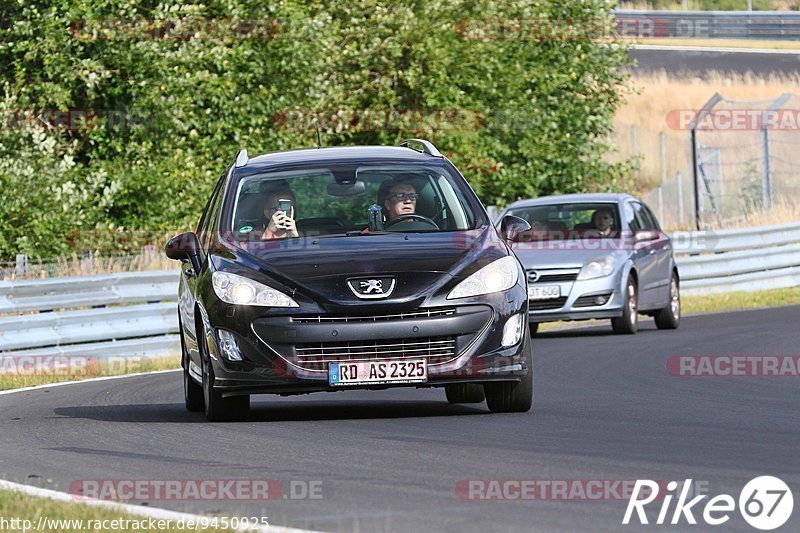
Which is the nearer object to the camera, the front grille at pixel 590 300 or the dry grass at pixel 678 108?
the front grille at pixel 590 300

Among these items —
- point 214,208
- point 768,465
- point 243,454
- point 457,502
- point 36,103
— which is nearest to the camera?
point 457,502

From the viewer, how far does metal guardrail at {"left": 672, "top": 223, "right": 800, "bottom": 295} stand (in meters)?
27.2

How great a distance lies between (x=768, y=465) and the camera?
8.01 m

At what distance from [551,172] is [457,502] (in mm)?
27168

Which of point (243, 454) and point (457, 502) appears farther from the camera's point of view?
point (243, 454)

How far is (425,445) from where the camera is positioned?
916 cm

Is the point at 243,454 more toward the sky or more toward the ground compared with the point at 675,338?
more toward the sky

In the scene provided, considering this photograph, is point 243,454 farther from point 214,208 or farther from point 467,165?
point 467,165

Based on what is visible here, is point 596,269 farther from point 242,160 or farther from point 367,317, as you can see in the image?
point 367,317

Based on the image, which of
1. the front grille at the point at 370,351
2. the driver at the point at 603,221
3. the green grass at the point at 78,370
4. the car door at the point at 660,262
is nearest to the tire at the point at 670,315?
the car door at the point at 660,262

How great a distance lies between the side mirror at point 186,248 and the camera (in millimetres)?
11578

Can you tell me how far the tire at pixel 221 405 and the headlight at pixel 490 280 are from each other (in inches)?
62.4

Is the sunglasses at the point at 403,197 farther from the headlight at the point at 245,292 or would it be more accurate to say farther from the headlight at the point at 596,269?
the headlight at the point at 596,269

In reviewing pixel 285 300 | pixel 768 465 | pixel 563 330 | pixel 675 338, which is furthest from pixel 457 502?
pixel 563 330
